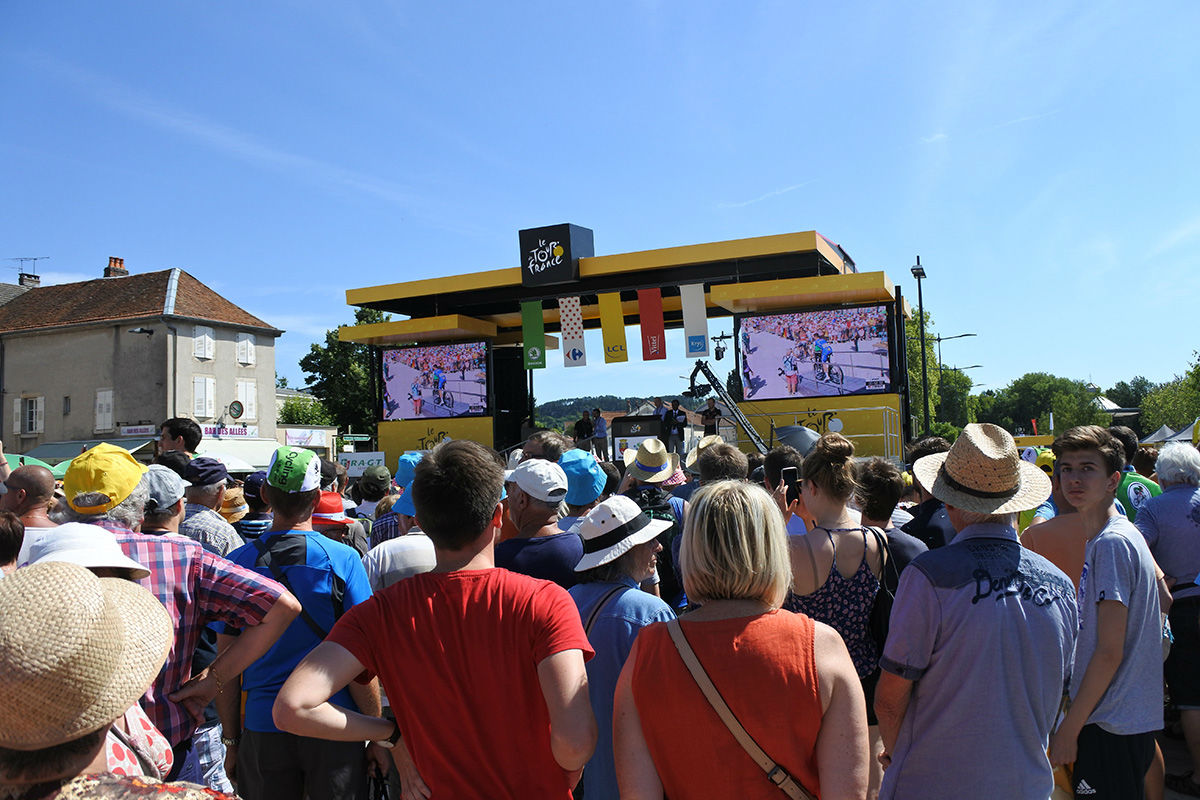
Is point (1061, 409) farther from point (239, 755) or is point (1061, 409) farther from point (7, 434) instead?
point (239, 755)

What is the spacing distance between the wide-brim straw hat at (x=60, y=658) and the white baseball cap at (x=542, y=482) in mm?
2047

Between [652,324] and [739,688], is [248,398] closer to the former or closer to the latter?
[652,324]

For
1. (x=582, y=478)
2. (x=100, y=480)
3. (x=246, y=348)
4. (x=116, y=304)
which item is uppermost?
(x=116, y=304)

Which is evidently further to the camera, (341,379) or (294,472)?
(341,379)

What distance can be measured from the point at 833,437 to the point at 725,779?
1.93 metres

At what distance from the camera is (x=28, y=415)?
3741cm

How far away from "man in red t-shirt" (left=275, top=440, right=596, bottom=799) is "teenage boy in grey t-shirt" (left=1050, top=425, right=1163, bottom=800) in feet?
6.17

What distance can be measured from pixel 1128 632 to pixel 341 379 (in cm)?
4657

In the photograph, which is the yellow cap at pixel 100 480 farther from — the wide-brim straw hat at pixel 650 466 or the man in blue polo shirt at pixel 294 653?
the wide-brim straw hat at pixel 650 466

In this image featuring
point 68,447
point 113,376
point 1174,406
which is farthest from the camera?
point 1174,406

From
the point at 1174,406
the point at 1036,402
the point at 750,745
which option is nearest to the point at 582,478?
the point at 750,745

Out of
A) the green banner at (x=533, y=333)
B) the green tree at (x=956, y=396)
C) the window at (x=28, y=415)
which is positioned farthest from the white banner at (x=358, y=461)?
the green tree at (x=956, y=396)

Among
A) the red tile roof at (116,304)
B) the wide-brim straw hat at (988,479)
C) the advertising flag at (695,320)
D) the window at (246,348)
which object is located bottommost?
the wide-brim straw hat at (988,479)

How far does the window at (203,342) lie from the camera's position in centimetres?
3678
